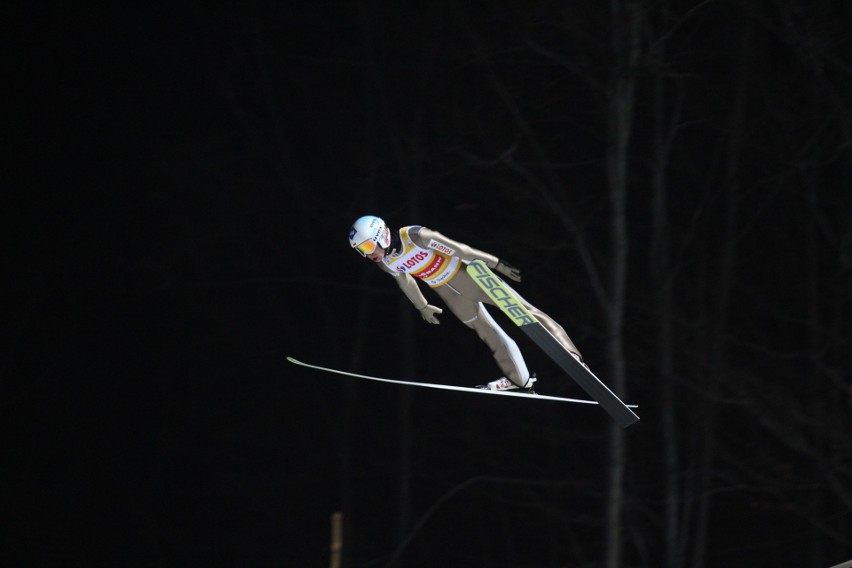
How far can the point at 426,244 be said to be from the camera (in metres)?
3.52

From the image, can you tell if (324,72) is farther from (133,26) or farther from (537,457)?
(537,457)

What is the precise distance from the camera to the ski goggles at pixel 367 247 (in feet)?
10.9

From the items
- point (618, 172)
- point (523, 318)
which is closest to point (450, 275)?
point (523, 318)

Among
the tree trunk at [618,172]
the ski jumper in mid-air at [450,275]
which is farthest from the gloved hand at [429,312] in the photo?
the tree trunk at [618,172]

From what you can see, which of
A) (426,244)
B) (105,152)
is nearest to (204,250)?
(105,152)

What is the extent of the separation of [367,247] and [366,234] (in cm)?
4

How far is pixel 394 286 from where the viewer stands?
44.9ft

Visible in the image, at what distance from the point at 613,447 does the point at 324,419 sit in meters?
7.94

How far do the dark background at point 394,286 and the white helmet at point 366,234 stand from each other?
6.04 m

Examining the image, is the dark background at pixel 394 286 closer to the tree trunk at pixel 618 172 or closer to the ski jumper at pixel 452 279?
the tree trunk at pixel 618 172

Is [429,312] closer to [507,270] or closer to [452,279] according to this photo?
[452,279]

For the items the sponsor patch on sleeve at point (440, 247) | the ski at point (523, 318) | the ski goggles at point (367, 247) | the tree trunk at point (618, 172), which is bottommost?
the ski at point (523, 318)

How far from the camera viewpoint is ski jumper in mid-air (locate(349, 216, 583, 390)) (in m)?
3.52

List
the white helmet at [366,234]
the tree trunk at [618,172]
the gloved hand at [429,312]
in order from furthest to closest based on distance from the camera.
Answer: the tree trunk at [618,172] < the gloved hand at [429,312] < the white helmet at [366,234]
